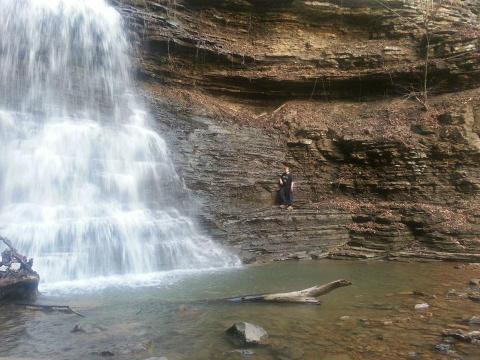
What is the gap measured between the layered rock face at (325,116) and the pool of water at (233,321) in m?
4.23

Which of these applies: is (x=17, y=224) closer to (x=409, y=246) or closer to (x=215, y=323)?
(x=215, y=323)

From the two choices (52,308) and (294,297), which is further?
(294,297)

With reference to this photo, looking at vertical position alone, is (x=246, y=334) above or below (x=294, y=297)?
above

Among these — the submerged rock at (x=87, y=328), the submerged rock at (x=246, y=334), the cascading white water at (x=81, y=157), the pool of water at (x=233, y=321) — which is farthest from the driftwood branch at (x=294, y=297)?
the cascading white water at (x=81, y=157)

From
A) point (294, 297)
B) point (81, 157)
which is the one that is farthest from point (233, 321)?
point (81, 157)

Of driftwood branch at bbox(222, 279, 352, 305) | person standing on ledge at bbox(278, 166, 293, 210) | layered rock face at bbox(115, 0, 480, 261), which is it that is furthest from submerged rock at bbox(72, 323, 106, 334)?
person standing on ledge at bbox(278, 166, 293, 210)

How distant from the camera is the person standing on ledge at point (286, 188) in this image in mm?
14477

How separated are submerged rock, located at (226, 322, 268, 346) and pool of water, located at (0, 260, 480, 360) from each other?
116mm

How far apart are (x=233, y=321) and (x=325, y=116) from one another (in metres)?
13.7

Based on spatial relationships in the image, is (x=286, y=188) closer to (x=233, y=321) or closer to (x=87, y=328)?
(x=233, y=321)

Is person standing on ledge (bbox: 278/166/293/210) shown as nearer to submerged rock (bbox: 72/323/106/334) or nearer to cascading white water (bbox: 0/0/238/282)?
cascading white water (bbox: 0/0/238/282)

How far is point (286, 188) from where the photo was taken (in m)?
14.7

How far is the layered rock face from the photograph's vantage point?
43.2 feet

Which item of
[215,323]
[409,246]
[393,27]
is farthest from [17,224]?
[393,27]
